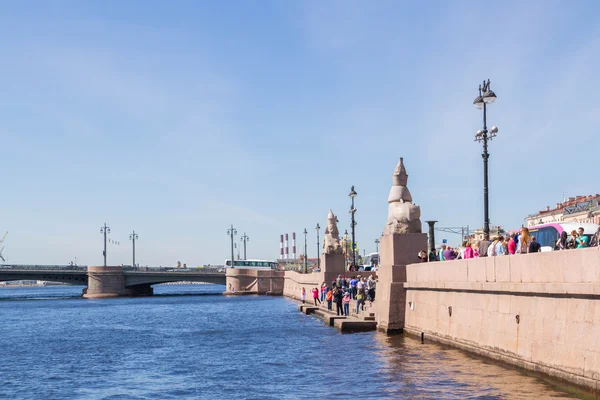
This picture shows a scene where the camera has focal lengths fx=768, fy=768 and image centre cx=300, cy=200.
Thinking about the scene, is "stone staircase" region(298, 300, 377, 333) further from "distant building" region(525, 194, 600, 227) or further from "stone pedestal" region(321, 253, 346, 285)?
"distant building" region(525, 194, 600, 227)

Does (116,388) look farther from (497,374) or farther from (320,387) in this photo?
(497,374)

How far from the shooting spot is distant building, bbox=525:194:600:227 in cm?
7181

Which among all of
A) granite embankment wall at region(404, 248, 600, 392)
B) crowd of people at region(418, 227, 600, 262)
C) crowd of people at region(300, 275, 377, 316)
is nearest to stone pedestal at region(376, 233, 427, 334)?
crowd of people at region(418, 227, 600, 262)

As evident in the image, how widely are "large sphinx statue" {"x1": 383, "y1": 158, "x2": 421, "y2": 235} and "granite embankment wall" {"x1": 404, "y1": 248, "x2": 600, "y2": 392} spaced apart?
2.79 meters

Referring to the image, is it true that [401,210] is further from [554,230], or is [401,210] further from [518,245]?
[554,230]

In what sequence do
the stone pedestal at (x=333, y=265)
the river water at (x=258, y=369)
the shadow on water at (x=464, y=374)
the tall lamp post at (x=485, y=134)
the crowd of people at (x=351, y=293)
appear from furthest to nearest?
the stone pedestal at (x=333, y=265) < the crowd of people at (x=351, y=293) < the tall lamp post at (x=485, y=134) < the river water at (x=258, y=369) < the shadow on water at (x=464, y=374)

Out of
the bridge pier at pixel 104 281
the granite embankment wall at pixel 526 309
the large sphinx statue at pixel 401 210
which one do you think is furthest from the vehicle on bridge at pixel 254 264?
the granite embankment wall at pixel 526 309

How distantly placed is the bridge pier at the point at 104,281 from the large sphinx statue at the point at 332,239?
179 ft

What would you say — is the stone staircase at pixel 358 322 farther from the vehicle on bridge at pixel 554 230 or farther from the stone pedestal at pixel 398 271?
the vehicle on bridge at pixel 554 230

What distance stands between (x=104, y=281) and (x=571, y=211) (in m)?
54.5

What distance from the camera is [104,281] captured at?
308 feet

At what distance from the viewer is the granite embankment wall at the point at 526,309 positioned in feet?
40.5

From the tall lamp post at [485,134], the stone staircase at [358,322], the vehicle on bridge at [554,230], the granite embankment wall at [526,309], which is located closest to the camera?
the granite embankment wall at [526,309]

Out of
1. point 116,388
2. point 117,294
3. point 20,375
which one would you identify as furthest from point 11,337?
point 117,294
